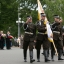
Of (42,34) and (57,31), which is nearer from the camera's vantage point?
(42,34)

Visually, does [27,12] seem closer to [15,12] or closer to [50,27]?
[15,12]

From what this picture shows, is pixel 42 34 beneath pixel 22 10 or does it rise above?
beneath

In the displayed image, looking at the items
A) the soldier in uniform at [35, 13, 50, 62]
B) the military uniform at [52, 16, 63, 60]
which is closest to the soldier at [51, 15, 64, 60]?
the military uniform at [52, 16, 63, 60]

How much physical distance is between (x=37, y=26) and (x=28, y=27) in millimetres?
400

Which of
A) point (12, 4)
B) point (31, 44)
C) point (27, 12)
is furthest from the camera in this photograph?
point (27, 12)

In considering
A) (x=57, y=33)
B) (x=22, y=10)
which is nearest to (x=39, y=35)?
(x=57, y=33)

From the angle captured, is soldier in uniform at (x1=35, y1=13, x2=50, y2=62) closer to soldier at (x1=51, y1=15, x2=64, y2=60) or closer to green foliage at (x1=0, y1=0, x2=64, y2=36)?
soldier at (x1=51, y1=15, x2=64, y2=60)

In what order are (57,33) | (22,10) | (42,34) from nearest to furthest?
(42,34) < (57,33) < (22,10)

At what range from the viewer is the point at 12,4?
5275 cm

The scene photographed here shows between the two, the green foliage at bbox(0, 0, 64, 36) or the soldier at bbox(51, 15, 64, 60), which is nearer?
the soldier at bbox(51, 15, 64, 60)

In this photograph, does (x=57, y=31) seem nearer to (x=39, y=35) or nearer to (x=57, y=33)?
(x=57, y=33)

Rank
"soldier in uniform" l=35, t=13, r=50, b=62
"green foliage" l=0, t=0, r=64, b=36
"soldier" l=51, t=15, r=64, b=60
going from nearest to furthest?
"soldier in uniform" l=35, t=13, r=50, b=62, "soldier" l=51, t=15, r=64, b=60, "green foliage" l=0, t=0, r=64, b=36

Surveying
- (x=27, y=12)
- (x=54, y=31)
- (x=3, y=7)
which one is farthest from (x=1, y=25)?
(x=54, y=31)

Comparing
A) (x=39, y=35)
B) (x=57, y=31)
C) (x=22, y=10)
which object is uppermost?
(x=22, y=10)
